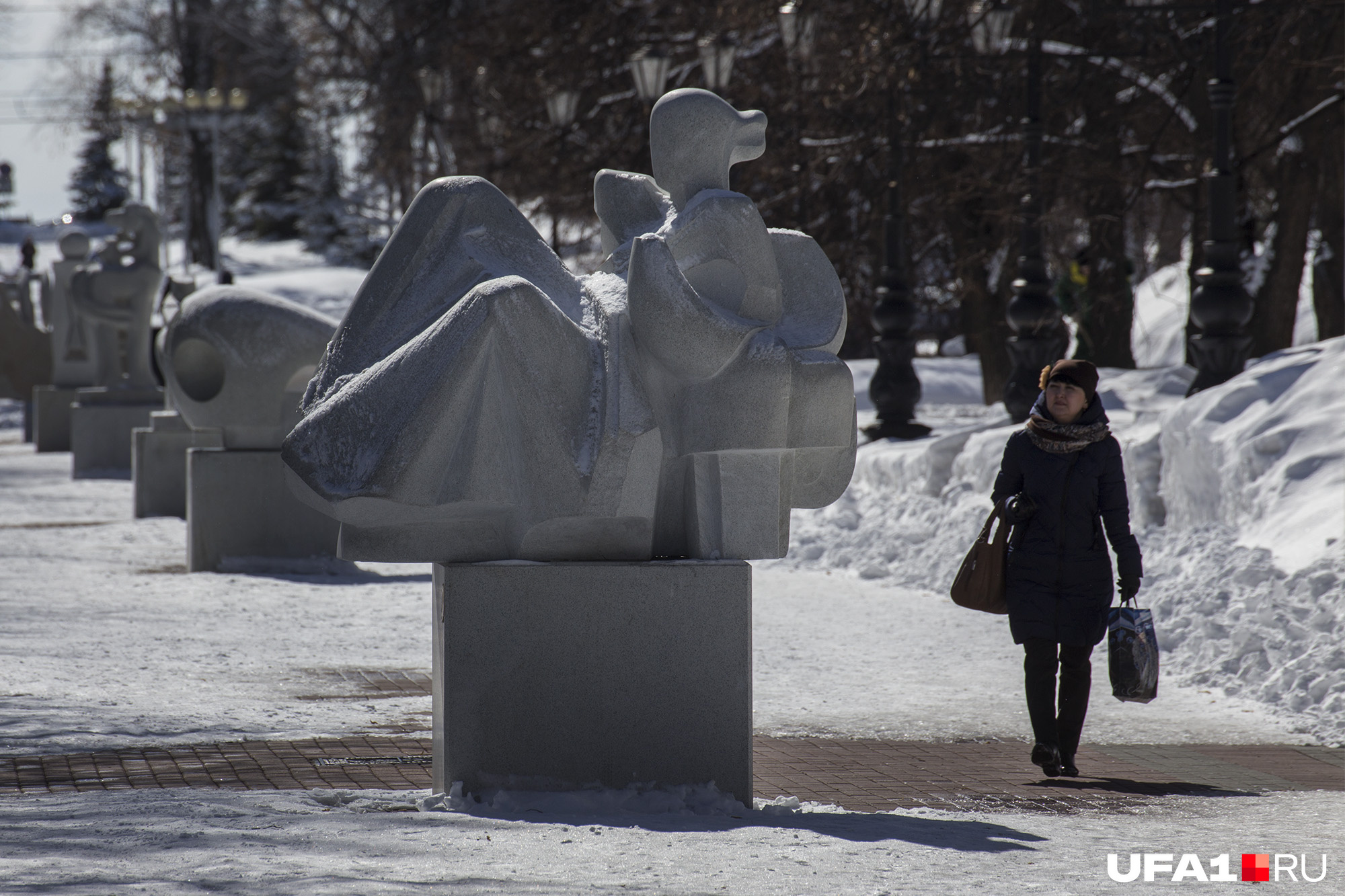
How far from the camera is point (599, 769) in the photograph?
541cm

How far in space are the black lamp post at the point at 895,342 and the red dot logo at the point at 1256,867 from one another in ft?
43.7

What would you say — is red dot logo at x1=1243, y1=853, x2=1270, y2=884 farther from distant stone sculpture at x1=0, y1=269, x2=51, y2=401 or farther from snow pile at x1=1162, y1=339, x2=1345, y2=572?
distant stone sculpture at x1=0, y1=269, x2=51, y2=401

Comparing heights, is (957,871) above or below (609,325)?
below

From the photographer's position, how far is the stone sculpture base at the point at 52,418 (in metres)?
27.1

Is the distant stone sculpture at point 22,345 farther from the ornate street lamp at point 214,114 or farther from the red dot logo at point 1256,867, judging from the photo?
the red dot logo at point 1256,867

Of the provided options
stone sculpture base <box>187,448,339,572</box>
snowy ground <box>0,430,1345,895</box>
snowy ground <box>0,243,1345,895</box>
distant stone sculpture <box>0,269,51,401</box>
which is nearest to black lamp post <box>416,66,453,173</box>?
distant stone sculpture <box>0,269,51,401</box>

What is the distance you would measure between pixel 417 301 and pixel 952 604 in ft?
20.3

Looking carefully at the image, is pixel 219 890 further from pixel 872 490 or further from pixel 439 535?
pixel 872 490

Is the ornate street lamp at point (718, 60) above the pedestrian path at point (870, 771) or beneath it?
above

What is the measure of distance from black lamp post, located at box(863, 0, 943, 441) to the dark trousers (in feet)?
38.6

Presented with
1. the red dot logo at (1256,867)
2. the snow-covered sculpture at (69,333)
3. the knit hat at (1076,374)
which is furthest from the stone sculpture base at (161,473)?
the red dot logo at (1256,867)

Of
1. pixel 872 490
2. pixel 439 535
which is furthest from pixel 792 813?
pixel 872 490

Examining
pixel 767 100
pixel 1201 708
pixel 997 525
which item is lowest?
pixel 1201 708

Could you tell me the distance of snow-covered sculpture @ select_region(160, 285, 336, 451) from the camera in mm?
12633
